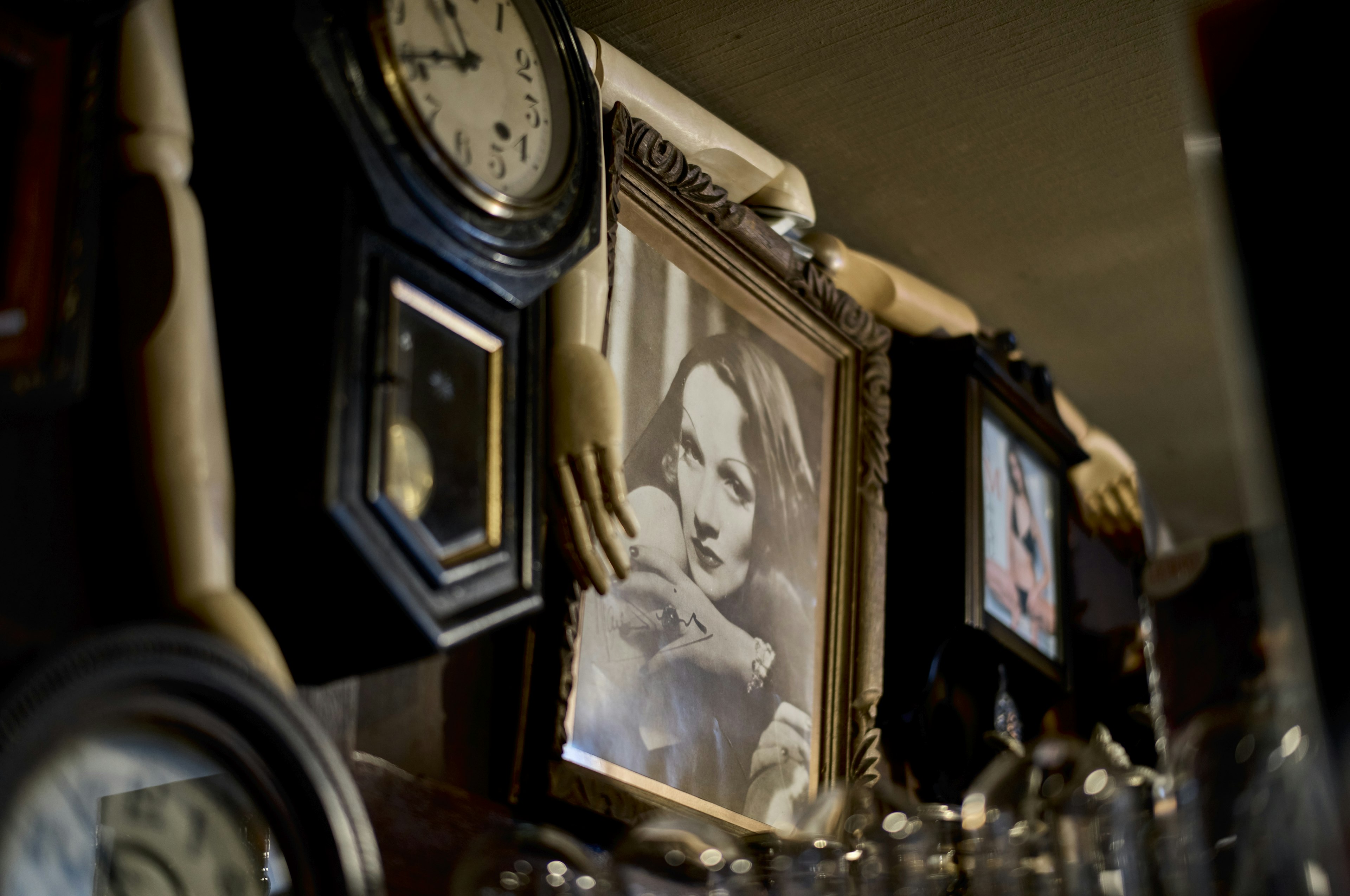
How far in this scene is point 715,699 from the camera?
5.59 ft

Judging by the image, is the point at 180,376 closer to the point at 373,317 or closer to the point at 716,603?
the point at 373,317

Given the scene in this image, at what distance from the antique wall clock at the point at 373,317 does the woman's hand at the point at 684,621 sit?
0.32 metres

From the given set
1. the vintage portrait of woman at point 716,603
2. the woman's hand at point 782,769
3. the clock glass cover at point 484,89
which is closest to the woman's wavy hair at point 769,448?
the vintage portrait of woman at point 716,603

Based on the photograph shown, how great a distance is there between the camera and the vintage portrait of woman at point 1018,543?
84.9 inches

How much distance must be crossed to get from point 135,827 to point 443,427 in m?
0.39

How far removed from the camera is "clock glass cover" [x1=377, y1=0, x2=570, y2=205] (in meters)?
1.27

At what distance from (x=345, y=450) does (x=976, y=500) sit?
1.23 m

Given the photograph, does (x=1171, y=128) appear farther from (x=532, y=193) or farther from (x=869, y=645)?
(x=532, y=193)

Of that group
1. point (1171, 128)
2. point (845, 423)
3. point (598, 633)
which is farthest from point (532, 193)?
point (1171, 128)

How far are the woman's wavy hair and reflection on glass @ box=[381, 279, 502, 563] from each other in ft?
1.62

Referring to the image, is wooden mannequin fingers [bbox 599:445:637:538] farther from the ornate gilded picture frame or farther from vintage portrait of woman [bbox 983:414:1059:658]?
vintage portrait of woman [bbox 983:414:1059:658]

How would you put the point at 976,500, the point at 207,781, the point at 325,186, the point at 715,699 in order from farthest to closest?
the point at 976,500 < the point at 715,699 < the point at 325,186 < the point at 207,781

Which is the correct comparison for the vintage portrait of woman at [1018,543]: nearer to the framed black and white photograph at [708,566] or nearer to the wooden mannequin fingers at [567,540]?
the framed black and white photograph at [708,566]

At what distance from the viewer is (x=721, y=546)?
1779 millimetres
